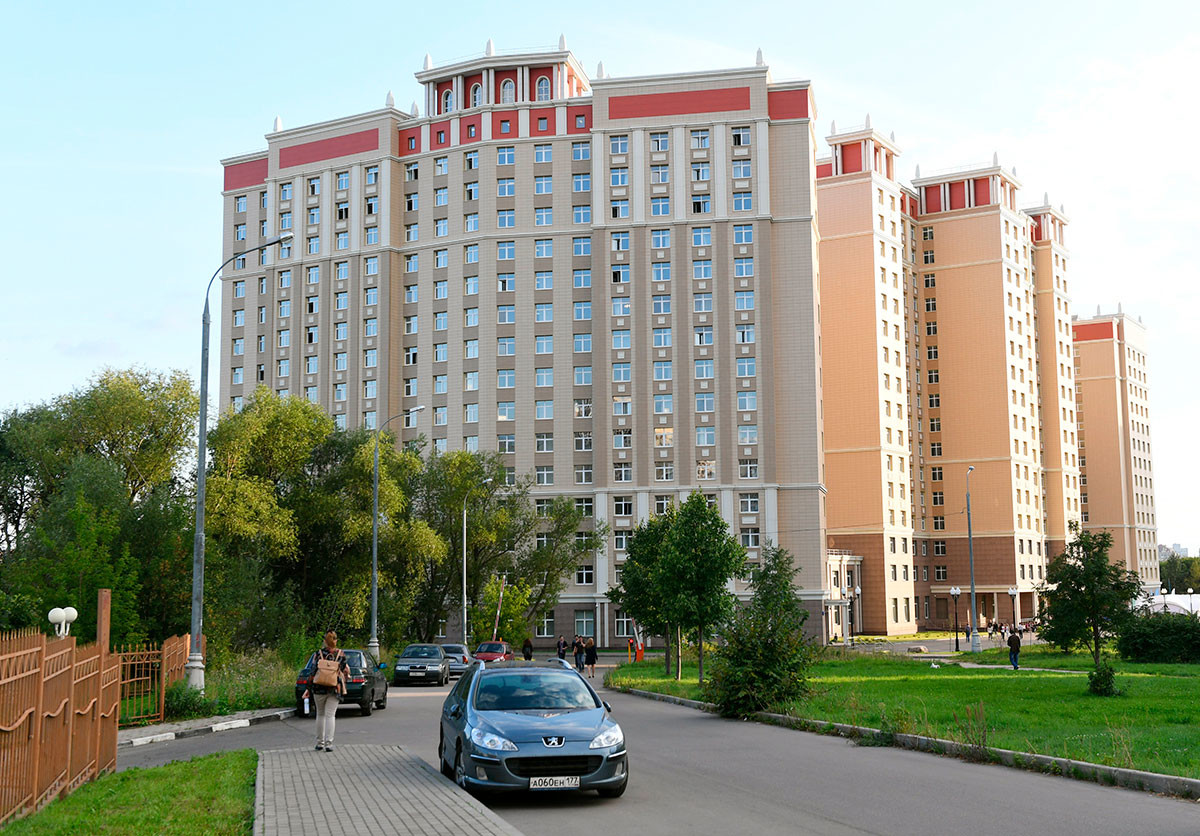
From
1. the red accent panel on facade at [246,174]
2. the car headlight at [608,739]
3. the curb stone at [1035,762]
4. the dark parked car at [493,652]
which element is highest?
the red accent panel on facade at [246,174]

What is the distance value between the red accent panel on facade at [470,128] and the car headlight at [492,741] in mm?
77191

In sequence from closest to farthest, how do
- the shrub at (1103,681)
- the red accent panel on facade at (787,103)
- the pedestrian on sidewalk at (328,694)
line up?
the pedestrian on sidewalk at (328,694) < the shrub at (1103,681) < the red accent panel on facade at (787,103)

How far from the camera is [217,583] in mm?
38250

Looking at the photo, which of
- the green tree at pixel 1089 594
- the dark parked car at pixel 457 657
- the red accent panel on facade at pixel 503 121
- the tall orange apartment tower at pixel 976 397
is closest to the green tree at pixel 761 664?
the dark parked car at pixel 457 657

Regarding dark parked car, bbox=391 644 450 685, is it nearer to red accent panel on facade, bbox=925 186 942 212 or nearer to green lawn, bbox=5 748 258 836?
green lawn, bbox=5 748 258 836

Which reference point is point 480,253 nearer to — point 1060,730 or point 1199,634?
point 1199,634

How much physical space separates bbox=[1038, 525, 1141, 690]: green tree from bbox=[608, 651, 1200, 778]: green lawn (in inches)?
166

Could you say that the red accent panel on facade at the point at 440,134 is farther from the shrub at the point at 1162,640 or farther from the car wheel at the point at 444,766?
the car wheel at the point at 444,766

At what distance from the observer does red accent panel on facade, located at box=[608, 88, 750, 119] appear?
82.3 metres

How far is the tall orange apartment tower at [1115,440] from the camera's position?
142 meters

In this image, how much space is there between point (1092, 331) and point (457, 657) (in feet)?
420

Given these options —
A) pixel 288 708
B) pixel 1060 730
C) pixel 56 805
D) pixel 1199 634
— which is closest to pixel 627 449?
pixel 1199 634

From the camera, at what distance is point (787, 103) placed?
271ft

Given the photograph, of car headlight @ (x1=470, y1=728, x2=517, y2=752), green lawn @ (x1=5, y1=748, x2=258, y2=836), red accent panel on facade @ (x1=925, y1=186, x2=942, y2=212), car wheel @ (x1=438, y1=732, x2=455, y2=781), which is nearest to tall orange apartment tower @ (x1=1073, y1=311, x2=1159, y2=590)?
red accent panel on facade @ (x1=925, y1=186, x2=942, y2=212)
